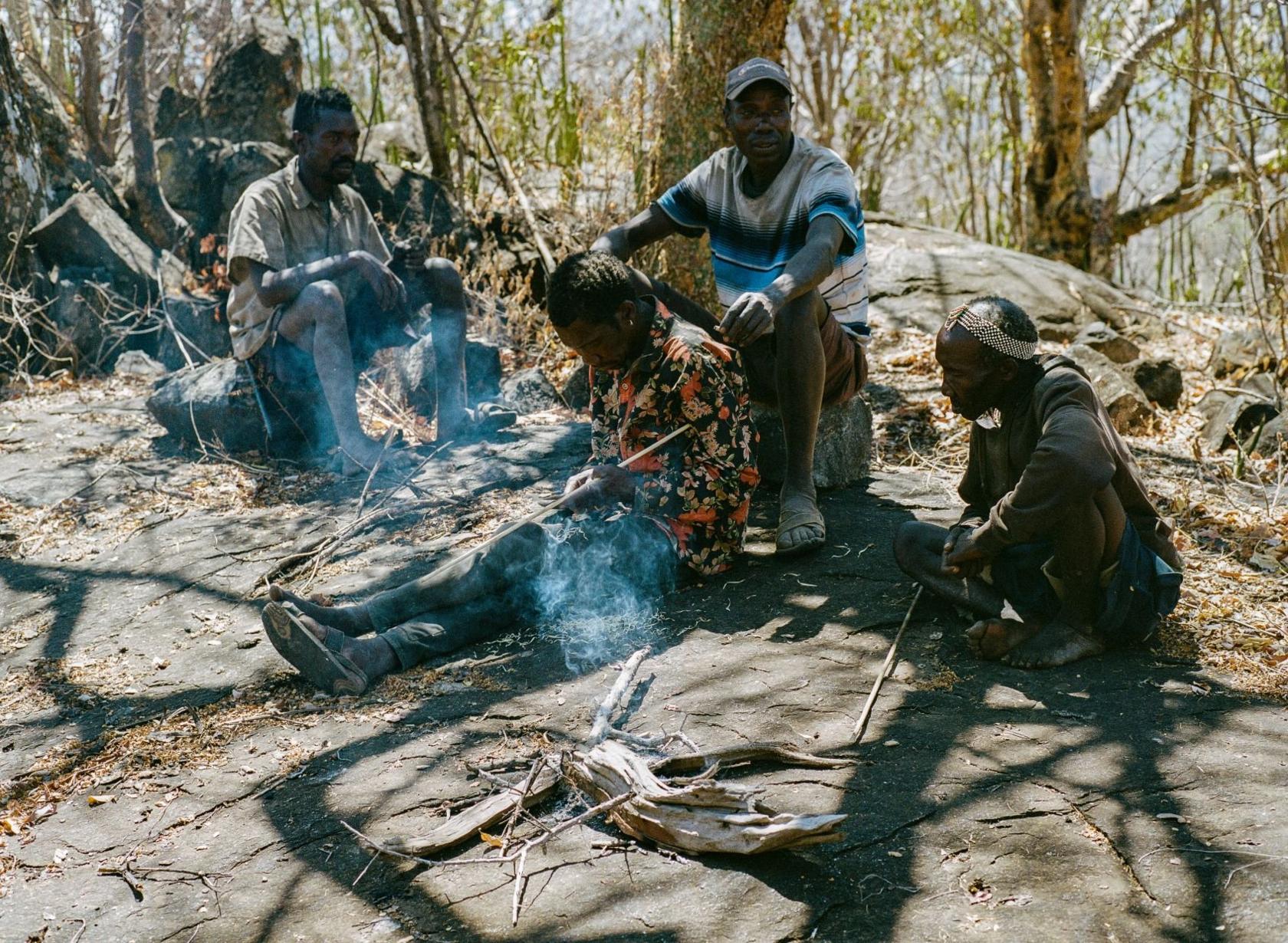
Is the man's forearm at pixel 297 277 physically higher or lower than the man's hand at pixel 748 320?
higher

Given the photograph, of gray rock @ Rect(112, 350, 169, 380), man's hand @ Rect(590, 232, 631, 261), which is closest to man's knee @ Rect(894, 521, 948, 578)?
man's hand @ Rect(590, 232, 631, 261)

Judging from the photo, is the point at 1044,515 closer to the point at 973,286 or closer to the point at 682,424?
the point at 682,424

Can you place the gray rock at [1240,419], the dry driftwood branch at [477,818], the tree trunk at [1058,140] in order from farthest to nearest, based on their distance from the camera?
the tree trunk at [1058,140] < the gray rock at [1240,419] < the dry driftwood branch at [477,818]

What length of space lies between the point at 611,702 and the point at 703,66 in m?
4.44

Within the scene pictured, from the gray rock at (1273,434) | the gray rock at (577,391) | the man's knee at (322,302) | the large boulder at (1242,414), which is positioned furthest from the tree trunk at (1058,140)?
the man's knee at (322,302)

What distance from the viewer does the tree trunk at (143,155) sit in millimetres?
8180

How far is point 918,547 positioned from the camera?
11.9 feet

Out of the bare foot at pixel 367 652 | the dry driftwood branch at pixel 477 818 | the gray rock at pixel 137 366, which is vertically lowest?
the dry driftwood branch at pixel 477 818

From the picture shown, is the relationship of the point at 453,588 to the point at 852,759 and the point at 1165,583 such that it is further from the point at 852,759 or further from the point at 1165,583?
the point at 1165,583

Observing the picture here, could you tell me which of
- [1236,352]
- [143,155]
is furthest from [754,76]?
[143,155]

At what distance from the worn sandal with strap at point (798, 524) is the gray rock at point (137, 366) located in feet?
16.5

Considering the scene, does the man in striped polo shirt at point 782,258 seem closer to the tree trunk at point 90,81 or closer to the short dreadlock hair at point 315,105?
the short dreadlock hair at point 315,105

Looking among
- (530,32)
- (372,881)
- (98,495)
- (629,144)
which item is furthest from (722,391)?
(530,32)

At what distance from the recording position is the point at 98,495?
18.1 ft
